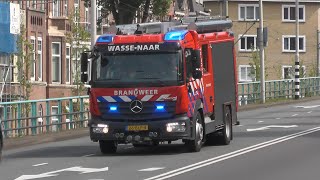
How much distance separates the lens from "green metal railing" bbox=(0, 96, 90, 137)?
2992 centimetres

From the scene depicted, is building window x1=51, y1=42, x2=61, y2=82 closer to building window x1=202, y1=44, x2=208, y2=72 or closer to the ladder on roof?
the ladder on roof

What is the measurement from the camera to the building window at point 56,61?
2267 inches

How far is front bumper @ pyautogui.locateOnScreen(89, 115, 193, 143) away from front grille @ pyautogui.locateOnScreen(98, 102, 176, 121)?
10cm

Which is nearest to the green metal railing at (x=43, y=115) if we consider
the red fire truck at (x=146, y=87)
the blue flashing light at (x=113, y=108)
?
the red fire truck at (x=146, y=87)

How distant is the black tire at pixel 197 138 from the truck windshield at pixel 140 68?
1.34 metres

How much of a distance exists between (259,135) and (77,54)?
23863 millimetres

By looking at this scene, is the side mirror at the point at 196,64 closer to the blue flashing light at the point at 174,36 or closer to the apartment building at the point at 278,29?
the blue flashing light at the point at 174,36

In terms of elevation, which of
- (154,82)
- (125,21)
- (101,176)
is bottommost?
(101,176)

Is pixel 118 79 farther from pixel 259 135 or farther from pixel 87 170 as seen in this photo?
pixel 259 135

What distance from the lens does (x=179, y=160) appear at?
21422mm

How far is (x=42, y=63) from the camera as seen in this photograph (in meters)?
55.8

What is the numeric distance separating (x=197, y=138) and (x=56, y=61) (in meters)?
35.4

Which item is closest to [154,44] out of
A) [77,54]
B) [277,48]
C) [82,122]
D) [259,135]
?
[259,135]

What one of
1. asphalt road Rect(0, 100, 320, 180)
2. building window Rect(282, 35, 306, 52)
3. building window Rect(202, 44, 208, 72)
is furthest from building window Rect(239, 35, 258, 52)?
building window Rect(202, 44, 208, 72)
